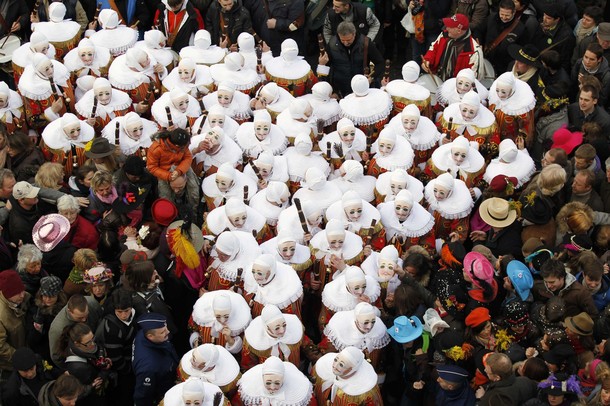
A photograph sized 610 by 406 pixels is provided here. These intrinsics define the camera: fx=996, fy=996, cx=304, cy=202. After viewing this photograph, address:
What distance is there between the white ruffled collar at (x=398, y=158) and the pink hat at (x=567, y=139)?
1.80 metres


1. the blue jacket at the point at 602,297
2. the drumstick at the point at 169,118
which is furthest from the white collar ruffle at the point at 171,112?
the blue jacket at the point at 602,297

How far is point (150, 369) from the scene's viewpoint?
9.62m

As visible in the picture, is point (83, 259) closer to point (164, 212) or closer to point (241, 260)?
point (164, 212)

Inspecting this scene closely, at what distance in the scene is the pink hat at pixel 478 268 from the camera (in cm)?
1009

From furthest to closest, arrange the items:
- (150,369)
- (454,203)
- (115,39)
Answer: (115,39) < (454,203) < (150,369)

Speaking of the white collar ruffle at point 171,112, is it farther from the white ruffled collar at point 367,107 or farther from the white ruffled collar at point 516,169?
the white ruffled collar at point 516,169

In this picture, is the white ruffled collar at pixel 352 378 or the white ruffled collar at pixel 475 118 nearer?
the white ruffled collar at pixel 352 378

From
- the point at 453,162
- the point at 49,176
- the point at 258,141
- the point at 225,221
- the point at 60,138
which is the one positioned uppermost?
the point at 49,176

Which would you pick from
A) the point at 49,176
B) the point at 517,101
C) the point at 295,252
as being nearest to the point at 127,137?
the point at 49,176

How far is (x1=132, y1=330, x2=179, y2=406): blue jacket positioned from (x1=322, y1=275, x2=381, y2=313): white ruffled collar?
1703 millimetres

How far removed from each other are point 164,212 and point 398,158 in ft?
9.74

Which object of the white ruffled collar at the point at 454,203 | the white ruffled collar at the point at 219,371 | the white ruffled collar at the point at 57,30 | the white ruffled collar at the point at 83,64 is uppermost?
the white ruffled collar at the point at 57,30

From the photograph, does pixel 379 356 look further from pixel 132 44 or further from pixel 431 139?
pixel 132 44

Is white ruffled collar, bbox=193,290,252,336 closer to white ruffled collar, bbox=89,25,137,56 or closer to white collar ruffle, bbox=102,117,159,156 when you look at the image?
white collar ruffle, bbox=102,117,159,156
